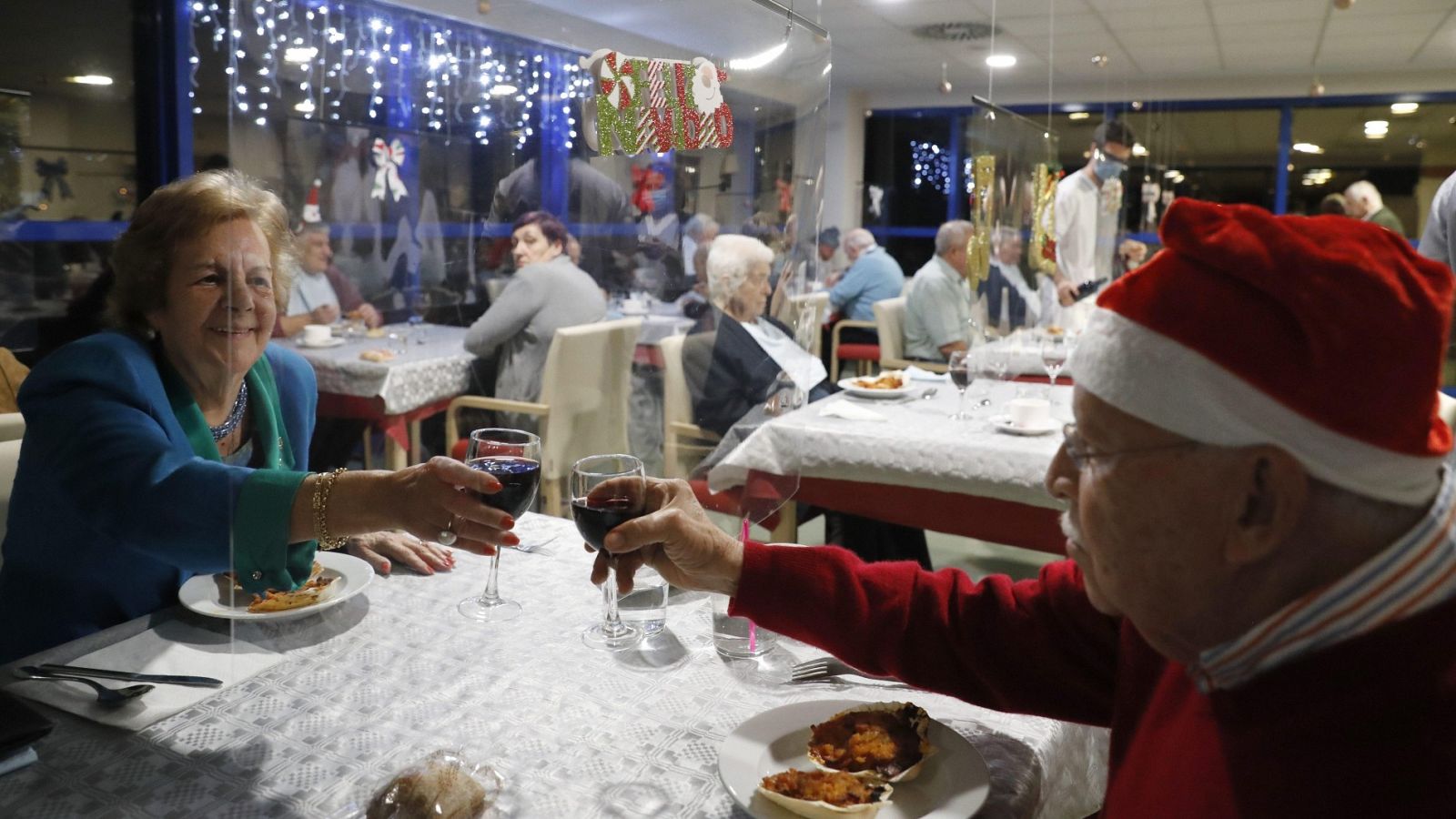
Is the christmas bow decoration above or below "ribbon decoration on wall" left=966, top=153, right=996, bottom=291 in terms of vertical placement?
below

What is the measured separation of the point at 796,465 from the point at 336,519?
1787 millimetres

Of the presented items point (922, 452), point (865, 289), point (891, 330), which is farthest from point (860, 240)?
point (922, 452)

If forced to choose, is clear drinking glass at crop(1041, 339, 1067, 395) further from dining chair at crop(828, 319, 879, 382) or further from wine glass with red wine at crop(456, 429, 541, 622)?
dining chair at crop(828, 319, 879, 382)

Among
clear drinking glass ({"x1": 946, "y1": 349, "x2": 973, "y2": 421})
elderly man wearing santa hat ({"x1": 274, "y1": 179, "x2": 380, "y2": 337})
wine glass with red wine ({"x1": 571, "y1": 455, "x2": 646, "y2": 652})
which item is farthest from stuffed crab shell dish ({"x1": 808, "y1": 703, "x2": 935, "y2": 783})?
clear drinking glass ({"x1": 946, "y1": 349, "x2": 973, "y2": 421})

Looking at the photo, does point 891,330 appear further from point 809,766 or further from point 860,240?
point 809,766

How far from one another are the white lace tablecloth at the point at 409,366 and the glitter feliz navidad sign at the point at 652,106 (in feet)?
0.98

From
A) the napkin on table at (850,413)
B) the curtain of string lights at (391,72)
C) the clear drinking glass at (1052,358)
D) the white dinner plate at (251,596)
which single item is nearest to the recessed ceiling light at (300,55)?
the curtain of string lights at (391,72)

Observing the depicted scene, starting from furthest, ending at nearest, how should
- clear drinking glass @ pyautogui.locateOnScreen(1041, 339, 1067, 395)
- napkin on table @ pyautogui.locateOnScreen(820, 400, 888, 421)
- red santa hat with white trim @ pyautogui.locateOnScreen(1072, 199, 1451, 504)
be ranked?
1. clear drinking glass @ pyautogui.locateOnScreen(1041, 339, 1067, 395)
2. napkin on table @ pyautogui.locateOnScreen(820, 400, 888, 421)
3. red santa hat with white trim @ pyautogui.locateOnScreen(1072, 199, 1451, 504)

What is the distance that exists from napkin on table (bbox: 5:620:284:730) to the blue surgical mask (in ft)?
17.4

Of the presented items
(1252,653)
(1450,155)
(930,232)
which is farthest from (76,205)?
(1450,155)

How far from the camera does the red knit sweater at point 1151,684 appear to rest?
627 mm

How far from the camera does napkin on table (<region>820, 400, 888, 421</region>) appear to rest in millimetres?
2822

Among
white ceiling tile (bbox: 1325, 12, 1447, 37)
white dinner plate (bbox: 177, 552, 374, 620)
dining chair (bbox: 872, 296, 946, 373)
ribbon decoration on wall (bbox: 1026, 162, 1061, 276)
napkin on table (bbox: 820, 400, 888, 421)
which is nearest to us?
white dinner plate (bbox: 177, 552, 374, 620)

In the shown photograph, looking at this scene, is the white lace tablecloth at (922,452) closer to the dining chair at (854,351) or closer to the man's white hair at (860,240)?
the dining chair at (854,351)
